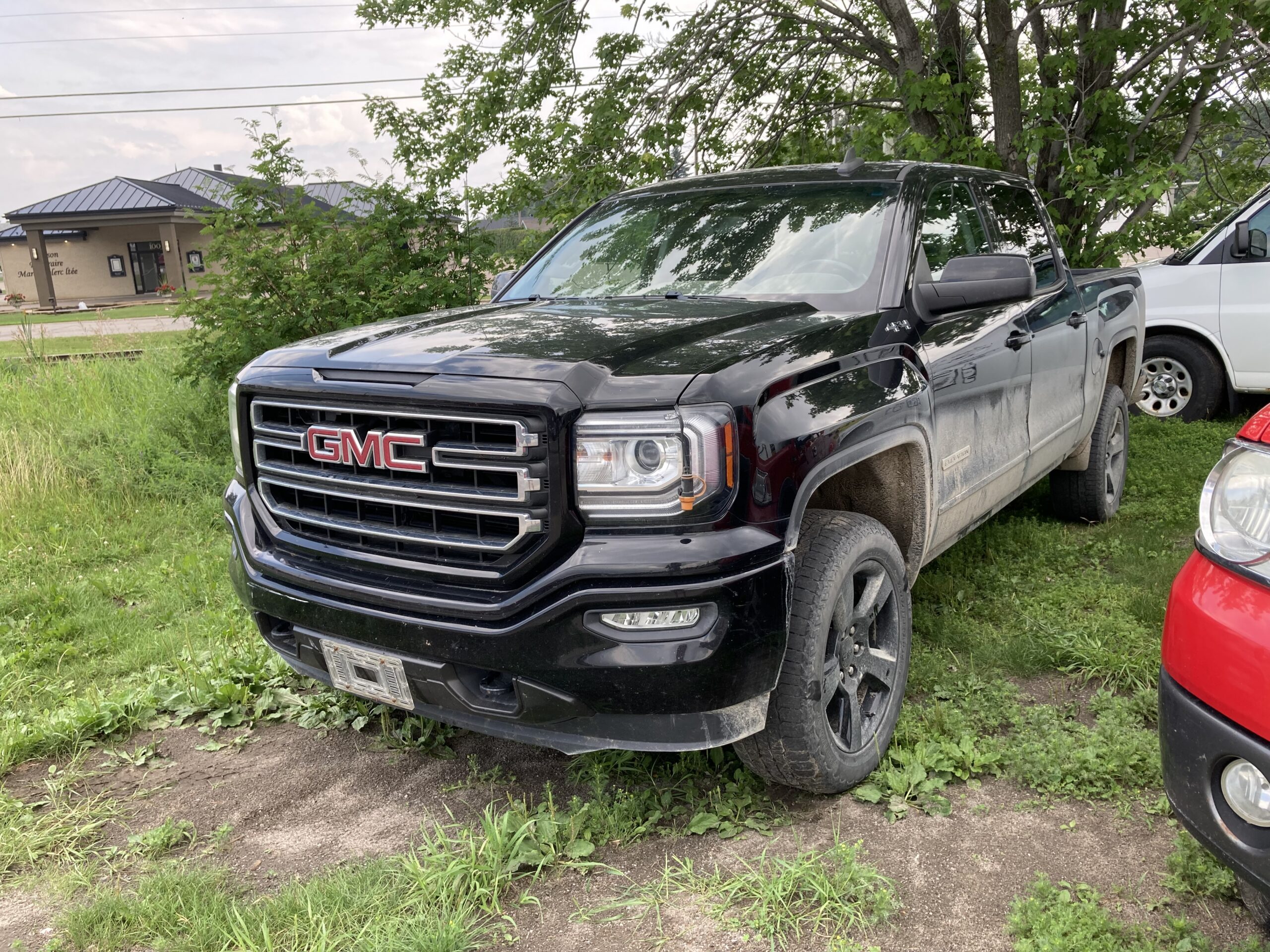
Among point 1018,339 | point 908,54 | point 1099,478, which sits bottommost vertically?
point 1099,478

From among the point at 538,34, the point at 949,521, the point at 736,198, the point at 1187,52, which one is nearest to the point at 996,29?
the point at 1187,52

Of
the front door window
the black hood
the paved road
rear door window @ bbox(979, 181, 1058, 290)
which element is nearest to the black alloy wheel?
the black hood

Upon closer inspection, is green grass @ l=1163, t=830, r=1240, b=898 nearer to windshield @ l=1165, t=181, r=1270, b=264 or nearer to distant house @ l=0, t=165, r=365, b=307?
windshield @ l=1165, t=181, r=1270, b=264

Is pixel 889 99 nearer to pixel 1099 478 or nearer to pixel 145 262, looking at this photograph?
pixel 1099 478

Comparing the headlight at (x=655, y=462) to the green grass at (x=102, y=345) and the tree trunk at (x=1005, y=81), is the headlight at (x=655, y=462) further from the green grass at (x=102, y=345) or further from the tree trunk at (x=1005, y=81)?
the green grass at (x=102, y=345)

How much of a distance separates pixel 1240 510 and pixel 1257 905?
94 centimetres

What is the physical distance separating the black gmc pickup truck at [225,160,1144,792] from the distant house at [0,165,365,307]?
125 ft

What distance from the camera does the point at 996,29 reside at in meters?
8.38

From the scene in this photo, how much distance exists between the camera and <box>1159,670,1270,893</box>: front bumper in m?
1.77

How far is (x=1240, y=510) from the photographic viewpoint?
195 centimetres

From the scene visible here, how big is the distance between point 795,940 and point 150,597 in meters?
3.97

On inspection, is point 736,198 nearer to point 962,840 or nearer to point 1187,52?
point 962,840

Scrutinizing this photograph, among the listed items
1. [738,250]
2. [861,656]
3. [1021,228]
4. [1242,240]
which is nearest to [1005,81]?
[1242,240]

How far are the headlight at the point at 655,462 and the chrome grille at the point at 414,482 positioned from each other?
4.8 inches
